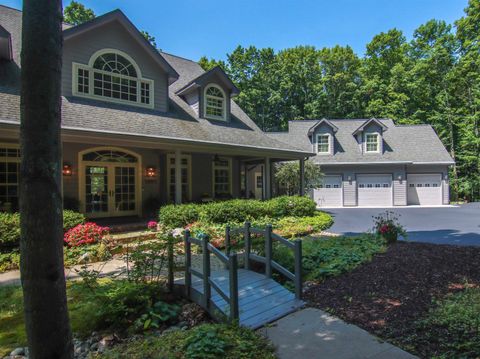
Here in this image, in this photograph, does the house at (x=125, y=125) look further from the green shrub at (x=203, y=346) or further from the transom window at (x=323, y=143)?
the transom window at (x=323, y=143)

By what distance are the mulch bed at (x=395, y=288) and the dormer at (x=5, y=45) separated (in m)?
10.8

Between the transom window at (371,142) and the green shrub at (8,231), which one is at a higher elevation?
the transom window at (371,142)

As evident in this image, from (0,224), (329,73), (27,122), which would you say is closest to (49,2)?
(27,122)

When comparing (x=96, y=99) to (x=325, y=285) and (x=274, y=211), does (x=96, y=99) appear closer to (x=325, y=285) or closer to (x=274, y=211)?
(x=274, y=211)

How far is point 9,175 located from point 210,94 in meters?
8.09

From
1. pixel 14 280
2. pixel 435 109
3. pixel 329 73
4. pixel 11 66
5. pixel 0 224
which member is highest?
pixel 329 73

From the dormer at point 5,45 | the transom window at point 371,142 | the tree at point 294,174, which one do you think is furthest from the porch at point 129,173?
the transom window at point 371,142

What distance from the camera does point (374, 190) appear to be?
21.3 meters

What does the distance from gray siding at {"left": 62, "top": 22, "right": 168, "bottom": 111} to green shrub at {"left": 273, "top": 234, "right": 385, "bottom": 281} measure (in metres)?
8.39

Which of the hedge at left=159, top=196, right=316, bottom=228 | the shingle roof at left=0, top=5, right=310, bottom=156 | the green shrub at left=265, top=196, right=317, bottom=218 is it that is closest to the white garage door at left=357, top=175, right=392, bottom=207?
the shingle roof at left=0, top=5, right=310, bottom=156

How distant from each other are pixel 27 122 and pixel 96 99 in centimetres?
972

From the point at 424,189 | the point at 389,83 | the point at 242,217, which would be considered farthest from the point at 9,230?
the point at 389,83

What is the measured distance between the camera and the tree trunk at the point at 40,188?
1767 mm

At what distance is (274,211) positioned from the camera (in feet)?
38.1
